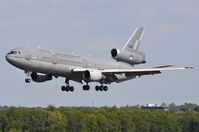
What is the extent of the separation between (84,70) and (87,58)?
3718mm

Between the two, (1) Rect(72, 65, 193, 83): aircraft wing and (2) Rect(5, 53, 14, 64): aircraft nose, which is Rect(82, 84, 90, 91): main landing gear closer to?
(1) Rect(72, 65, 193, 83): aircraft wing

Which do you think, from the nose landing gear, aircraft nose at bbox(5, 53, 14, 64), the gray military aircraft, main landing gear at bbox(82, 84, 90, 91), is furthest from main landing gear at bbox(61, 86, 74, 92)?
aircraft nose at bbox(5, 53, 14, 64)

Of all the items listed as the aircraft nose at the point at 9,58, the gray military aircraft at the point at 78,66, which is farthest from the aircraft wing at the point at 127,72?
the aircraft nose at the point at 9,58

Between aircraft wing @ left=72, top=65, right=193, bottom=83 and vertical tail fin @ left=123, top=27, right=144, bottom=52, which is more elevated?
vertical tail fin @ left=123, top=27, right=144, bottom=52

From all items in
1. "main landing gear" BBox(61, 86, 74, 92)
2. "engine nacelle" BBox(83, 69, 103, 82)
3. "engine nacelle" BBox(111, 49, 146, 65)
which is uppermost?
"engine nacelle" BBox(111, 49, 146, 65)

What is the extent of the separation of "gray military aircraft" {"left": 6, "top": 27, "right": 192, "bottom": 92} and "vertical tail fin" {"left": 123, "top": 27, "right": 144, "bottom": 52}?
3.10 ft

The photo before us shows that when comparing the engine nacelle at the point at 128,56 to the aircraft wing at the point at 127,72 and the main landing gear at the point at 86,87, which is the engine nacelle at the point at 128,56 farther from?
the main landing gear at the point at 86,87

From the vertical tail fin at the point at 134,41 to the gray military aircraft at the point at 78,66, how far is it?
944 millimetres

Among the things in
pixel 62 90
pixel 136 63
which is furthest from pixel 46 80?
pixel 136 63

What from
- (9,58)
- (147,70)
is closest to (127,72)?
(147,70)

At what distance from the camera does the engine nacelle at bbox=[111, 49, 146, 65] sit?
162 meters

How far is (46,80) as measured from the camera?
156 metres

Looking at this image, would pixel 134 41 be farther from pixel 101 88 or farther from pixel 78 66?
pixel 78 66

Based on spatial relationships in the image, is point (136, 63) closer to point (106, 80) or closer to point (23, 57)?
point (106, 80)
